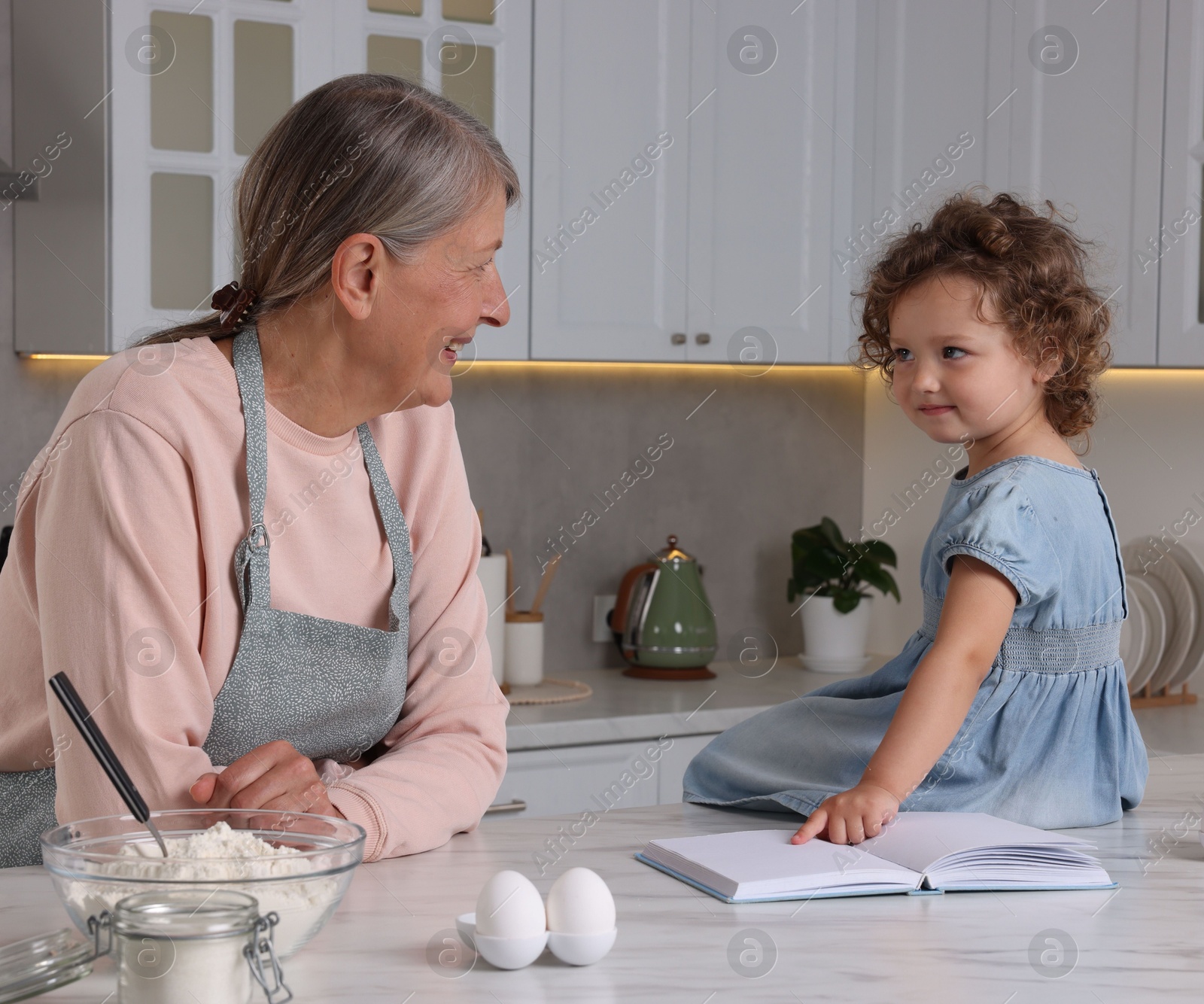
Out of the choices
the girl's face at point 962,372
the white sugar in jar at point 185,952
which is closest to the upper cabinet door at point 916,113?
the girl's face at point 962,372

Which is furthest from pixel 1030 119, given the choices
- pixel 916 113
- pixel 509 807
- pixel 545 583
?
pixel 509 807

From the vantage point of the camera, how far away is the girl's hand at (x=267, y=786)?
1.03m

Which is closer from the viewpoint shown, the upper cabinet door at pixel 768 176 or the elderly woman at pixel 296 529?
the elderly woman at pixel 296 529

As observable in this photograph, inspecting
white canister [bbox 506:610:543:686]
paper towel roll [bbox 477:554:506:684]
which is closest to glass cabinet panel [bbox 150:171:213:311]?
paper towel roll [bbox 477:554:506:684]

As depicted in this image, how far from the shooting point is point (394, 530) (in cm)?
126

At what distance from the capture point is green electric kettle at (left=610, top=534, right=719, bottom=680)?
2.85 m

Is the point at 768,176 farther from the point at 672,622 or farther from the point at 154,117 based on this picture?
the point at 154,117

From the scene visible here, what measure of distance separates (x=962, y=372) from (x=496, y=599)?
1.47 metres

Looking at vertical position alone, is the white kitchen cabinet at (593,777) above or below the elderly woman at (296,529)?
below

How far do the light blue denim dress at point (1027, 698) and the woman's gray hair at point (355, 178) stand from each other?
545 millimetres

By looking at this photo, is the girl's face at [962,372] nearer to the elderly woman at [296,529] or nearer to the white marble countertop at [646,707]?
the elderly woman at [296,529]

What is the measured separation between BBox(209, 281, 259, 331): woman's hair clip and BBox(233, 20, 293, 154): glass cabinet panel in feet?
3.55

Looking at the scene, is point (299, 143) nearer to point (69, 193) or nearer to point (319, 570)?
point (319, 570)

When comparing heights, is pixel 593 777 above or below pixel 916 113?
below
